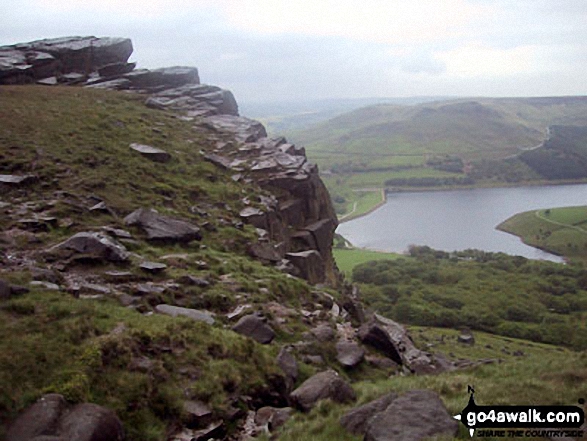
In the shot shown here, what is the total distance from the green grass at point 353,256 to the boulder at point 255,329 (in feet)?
295

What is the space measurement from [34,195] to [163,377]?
1499 centimetres

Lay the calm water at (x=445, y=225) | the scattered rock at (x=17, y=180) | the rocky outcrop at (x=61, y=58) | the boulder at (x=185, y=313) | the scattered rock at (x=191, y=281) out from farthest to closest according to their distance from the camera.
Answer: the calm water at (x=445, y=225), the rocky outcrop at (x=61, y=58), the scattered rock at (x=17, y=180), the scattered rock at (x=191, y=281), the boulder at (x=185, y=313)

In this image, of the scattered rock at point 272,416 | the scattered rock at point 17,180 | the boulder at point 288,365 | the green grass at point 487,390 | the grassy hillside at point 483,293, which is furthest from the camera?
the grassy hillside at point 483,293

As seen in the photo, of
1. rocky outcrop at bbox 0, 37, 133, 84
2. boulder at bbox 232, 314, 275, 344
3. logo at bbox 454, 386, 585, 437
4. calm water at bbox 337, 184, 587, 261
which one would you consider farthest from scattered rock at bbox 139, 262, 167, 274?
calm water at bbox 337, 184, 587, 261

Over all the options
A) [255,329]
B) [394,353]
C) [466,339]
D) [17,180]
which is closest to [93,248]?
[255,329]

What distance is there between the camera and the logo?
9.13m

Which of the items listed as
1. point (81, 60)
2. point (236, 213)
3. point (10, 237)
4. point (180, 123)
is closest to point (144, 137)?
point (180, 123)

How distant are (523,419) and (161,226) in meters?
17.3

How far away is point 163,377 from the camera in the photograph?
11.9m

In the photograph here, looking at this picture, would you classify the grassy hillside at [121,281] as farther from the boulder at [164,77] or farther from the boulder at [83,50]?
the boulder at [164,77]

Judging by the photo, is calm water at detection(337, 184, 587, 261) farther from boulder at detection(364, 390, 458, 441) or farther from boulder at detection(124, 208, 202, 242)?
boulder at detection(364, 390, 458, 441)

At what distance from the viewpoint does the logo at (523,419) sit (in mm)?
9133

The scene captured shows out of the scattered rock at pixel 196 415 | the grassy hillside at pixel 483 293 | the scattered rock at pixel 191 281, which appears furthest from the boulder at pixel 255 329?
the grassy hillside at pixel 483 293

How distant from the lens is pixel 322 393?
12242 millimetres
